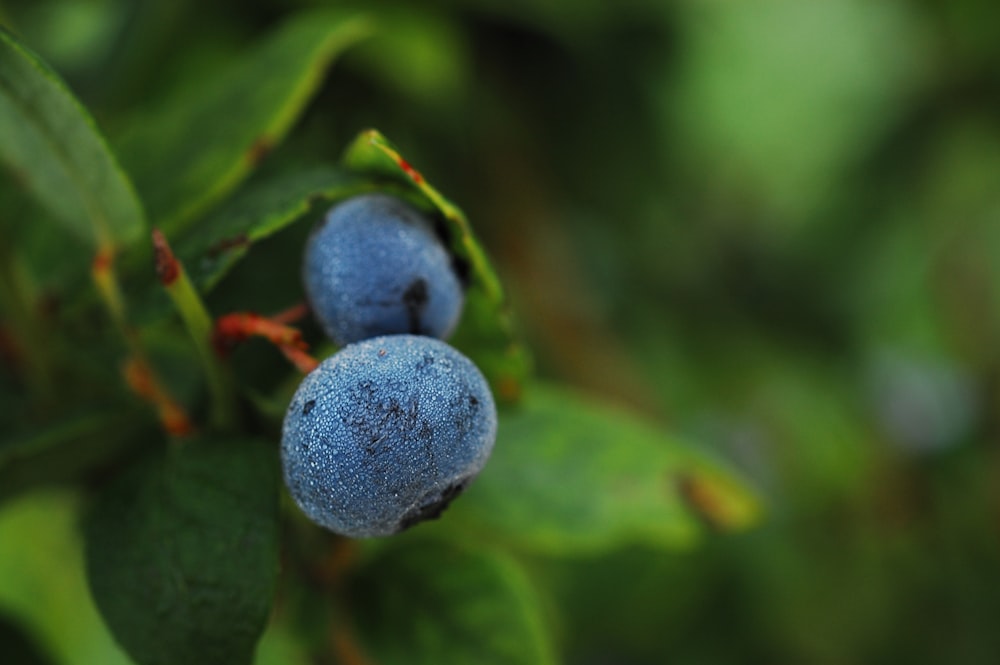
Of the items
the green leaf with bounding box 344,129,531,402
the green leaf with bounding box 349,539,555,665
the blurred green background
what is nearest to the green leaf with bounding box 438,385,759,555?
the green leaf with bounding box 349,539,555,665

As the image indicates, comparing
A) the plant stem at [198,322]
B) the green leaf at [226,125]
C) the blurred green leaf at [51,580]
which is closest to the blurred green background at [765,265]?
the green leaf at [226,125]

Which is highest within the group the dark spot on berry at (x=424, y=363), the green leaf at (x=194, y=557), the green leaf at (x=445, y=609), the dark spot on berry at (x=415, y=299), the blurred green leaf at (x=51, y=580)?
the dark spot on berry at (x=424, y=363)

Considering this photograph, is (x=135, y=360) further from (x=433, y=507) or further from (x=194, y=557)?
(x=433, y=507)

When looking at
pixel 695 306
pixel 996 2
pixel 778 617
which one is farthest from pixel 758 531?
pixel 996 2

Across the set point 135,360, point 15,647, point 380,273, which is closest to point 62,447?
Answer: point 135,360

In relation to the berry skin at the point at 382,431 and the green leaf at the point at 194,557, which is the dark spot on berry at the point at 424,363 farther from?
the green leaf at the point at 194,557
